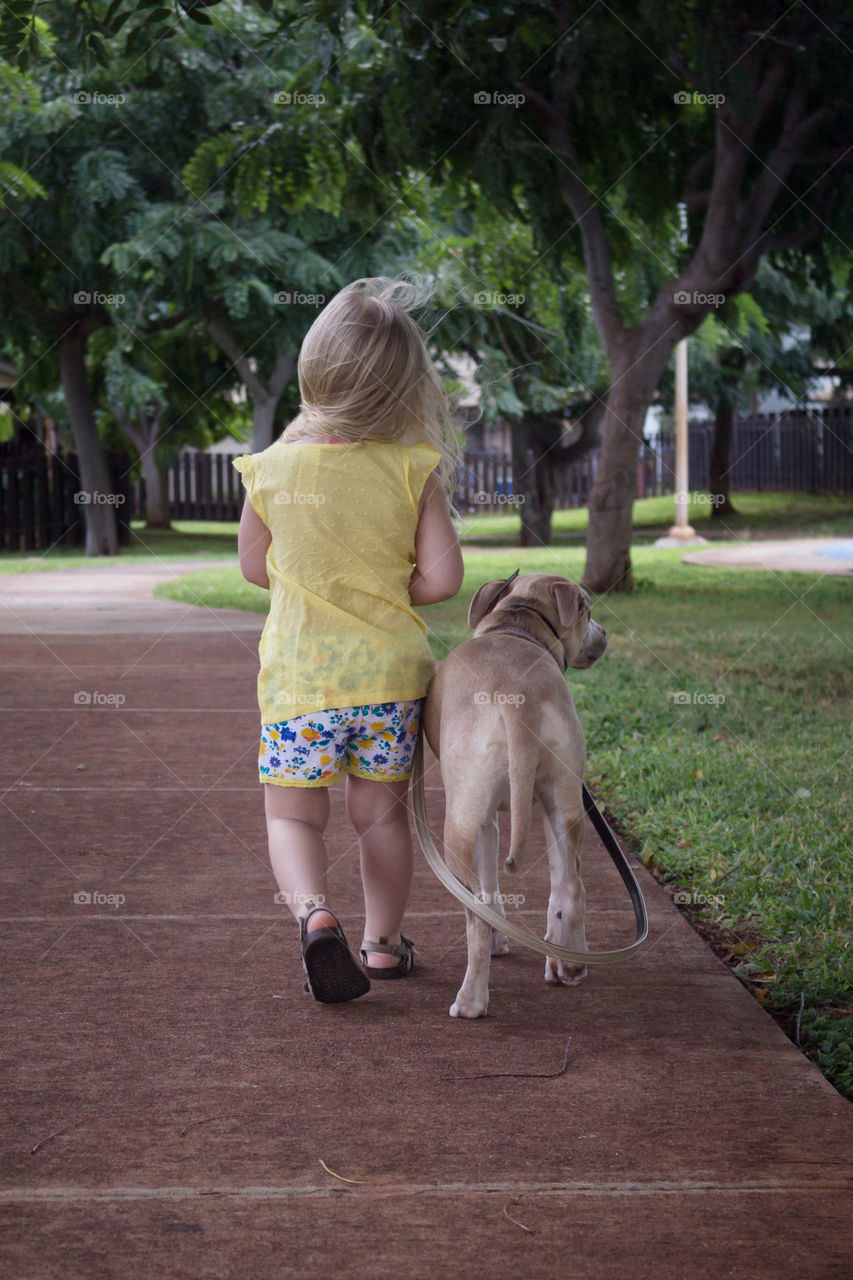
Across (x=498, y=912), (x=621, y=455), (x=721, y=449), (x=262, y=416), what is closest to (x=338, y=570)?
(x=498, y=912)

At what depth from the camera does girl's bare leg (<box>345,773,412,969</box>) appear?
3.54 m

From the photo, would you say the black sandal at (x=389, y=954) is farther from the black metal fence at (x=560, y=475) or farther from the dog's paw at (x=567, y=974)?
the black metal fence at (x=560, y=475)

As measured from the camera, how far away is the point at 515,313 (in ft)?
61.6

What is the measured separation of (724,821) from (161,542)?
21502 millimetres

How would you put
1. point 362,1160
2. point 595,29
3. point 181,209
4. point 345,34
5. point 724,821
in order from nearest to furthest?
1. point 362,1160
2. point 724,821
3. point 595,29
4. point 345,34
5. point 181,209

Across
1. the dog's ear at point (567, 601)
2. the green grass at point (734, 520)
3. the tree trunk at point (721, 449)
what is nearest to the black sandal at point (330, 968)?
the dog's ear at point (567, 601)

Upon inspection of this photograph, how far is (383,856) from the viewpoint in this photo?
3543 millimetres

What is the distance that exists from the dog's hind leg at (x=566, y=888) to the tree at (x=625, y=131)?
8.54m

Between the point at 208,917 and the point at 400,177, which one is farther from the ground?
the point at 400,177

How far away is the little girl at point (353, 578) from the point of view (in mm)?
3453

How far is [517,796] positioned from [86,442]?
63.9 feet

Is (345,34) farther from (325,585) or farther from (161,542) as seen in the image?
(161,542)

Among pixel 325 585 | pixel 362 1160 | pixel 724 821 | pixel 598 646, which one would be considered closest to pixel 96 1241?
pixel 362 1160

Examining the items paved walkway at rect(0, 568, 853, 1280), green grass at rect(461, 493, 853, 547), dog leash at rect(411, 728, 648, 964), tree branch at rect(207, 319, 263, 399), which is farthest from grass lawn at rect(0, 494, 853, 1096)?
green grass at rect(461, 493, 853, 547)
